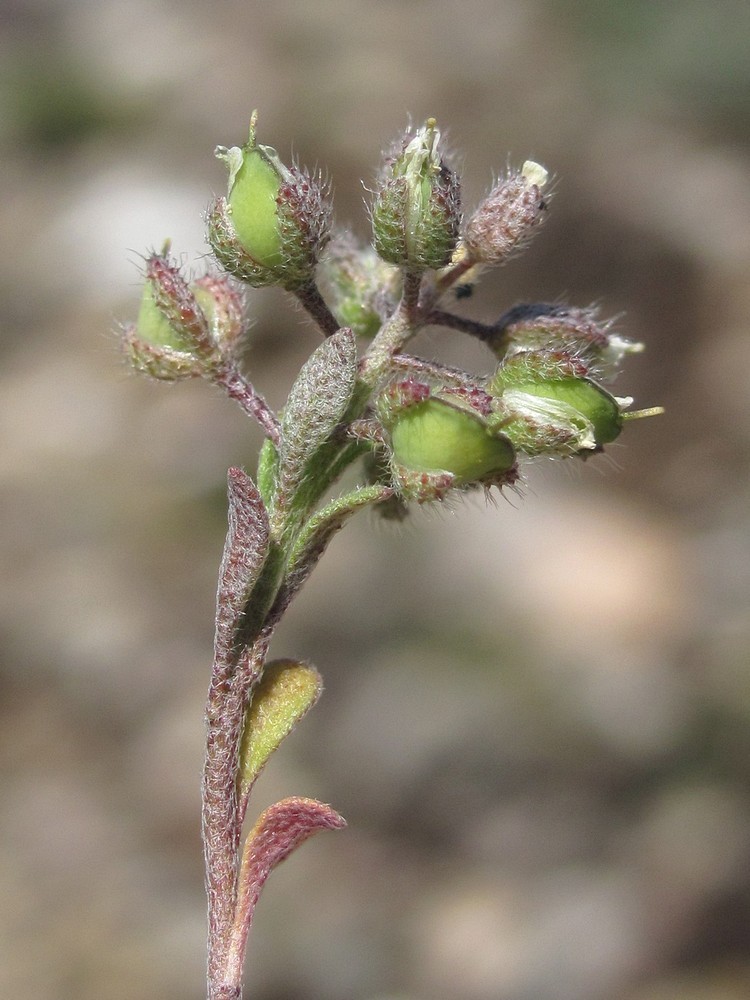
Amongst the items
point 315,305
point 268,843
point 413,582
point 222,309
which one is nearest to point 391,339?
point 315,305

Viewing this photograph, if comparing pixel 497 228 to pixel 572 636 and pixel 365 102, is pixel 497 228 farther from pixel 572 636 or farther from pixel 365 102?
pixel 365 102

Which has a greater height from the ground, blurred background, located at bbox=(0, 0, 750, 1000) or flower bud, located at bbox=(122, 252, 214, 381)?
blurred background, located at bbox=(0, 0, 750, 1000)

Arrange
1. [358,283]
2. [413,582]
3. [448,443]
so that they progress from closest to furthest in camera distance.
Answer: [448,443] → [358,283] → [413,582]

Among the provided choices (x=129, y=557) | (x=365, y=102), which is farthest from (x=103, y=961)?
(x=365, y=102)

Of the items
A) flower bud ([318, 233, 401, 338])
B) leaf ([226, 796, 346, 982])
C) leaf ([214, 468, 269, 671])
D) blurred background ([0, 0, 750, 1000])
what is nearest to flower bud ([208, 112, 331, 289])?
flower bud ([318, 233, 401, 338])

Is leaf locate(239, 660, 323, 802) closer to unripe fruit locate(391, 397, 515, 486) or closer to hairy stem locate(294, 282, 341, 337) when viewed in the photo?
unripe fruit locate(391, 397, 515, 486)

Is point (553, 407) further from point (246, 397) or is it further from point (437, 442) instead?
point (246, 397)
